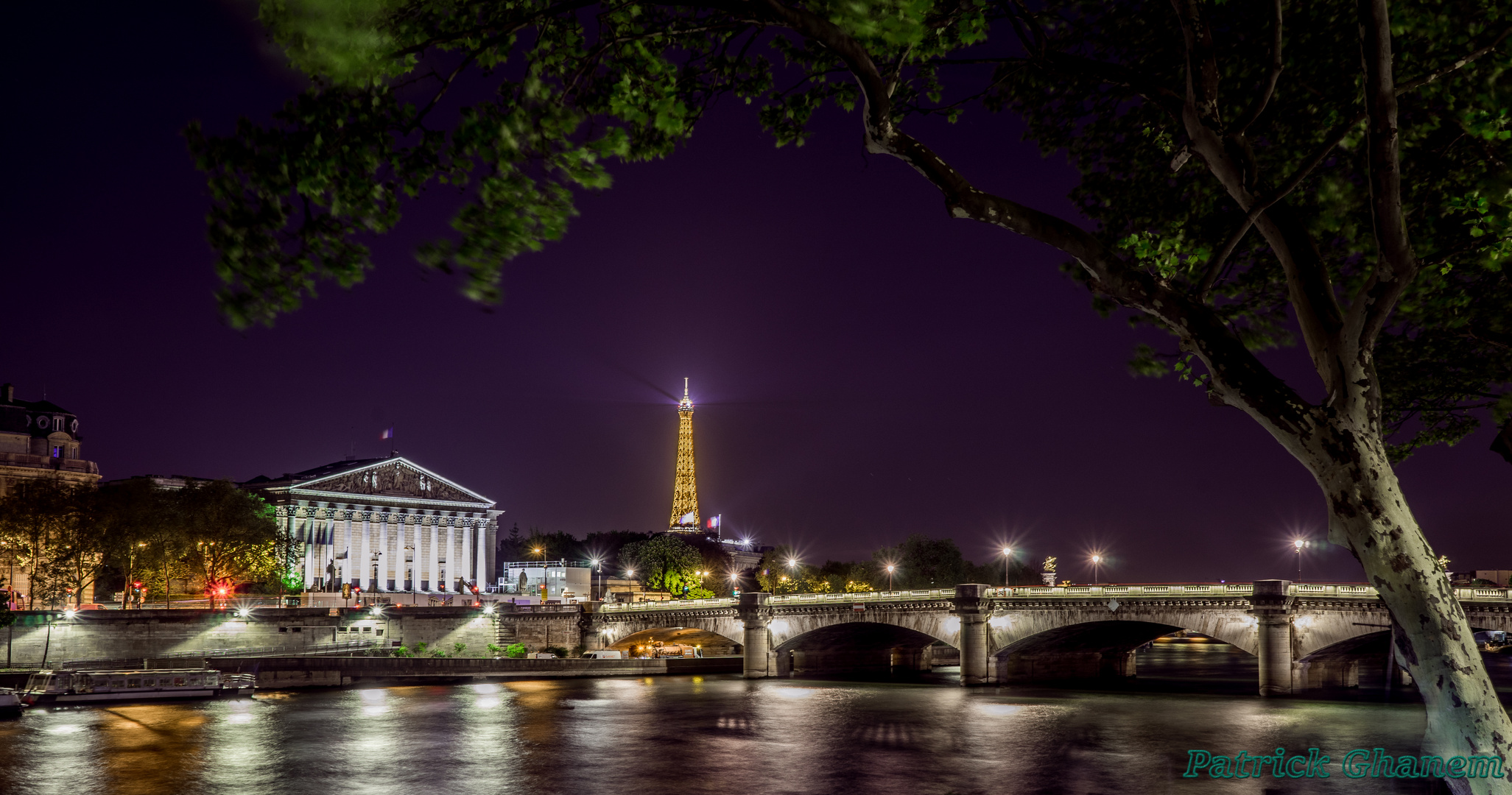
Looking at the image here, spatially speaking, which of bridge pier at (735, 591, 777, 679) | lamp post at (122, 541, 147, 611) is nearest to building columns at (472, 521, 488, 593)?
lamp post at (122, 541, 147, 611)

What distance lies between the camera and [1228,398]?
8.91m

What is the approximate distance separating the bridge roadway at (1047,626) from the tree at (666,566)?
39.4m

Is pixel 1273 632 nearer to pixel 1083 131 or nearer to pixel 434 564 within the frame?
pixel 1083 131

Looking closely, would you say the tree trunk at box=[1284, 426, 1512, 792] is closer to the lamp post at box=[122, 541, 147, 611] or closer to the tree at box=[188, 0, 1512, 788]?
the tree at box=[188, 0, 1512, 788]

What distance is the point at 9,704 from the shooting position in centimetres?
A: 5138

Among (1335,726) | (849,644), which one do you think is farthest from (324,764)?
(849,644)

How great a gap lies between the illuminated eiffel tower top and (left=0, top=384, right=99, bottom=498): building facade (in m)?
95.3

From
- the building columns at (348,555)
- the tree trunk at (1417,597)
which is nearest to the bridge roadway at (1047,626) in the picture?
the building columns at (348,555)

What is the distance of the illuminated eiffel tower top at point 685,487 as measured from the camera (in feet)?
605

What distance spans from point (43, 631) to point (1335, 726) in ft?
255

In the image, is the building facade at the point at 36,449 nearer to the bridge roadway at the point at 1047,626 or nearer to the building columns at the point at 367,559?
the building columns at the point at 367,559

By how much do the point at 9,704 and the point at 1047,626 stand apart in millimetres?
55740

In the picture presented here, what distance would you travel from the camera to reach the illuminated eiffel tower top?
184 m

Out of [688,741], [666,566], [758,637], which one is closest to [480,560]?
[666,566]
